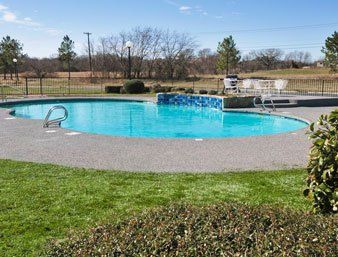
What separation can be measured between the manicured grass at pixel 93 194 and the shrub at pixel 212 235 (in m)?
0.84

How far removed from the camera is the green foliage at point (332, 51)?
40.8 metres

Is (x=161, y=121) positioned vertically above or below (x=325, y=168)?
below

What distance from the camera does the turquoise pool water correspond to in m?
12.6

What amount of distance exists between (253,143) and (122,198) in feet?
15.6

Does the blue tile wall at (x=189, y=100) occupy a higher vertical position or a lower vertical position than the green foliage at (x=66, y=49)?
lower

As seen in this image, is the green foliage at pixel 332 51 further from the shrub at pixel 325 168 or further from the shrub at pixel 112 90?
the shrub at pixel 325 168

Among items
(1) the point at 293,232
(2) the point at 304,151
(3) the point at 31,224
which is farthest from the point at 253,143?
(1) the point at 293,232

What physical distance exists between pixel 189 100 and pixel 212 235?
18229mm

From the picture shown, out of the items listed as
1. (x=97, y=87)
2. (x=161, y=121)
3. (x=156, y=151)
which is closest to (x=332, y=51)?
(x=97, y=87)

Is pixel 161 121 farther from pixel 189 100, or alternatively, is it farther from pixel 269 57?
pixel 269 57

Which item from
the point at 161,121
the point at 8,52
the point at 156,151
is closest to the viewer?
the point at 156,151

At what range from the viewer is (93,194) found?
199 inches

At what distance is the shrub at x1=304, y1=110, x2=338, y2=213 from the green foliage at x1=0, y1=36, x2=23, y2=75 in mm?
50476

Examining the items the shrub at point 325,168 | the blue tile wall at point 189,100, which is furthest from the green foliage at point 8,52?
the shrub at point 325,168
